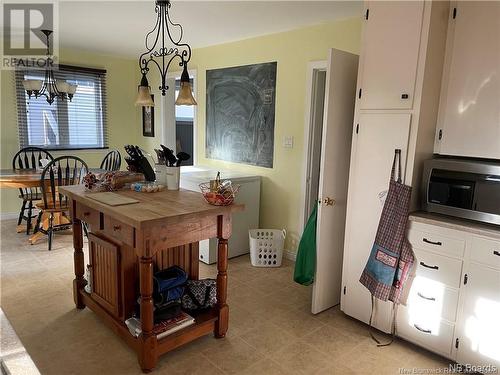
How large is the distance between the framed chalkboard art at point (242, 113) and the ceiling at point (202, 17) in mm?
425

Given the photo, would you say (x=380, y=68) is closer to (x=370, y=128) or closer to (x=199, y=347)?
(x=370, y=128)

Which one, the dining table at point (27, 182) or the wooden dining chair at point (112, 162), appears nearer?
the dining table at point (27, 182)

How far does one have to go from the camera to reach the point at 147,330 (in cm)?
203

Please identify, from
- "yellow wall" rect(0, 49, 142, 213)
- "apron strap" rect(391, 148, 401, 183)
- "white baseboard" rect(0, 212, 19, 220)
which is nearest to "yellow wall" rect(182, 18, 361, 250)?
"apron strap" rect(391, 148, 401, 183)

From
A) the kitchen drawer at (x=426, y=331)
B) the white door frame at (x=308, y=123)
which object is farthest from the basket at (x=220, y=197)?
the white door frame at (x=308, y=123)

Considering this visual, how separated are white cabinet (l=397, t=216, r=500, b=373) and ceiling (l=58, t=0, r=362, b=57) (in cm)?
188

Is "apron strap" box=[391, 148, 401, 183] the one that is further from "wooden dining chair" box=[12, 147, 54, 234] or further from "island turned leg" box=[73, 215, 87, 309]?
"wooden dining chair" box=[12, 147, 54, 234]

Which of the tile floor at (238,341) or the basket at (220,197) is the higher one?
the basket at (220,197)

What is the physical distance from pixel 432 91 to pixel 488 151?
475mm

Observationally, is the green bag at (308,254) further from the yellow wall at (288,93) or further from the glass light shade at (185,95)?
the glass light shade at (185,95)

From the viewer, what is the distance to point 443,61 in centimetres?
224

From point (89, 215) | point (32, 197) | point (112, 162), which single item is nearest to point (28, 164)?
point (32, 197)

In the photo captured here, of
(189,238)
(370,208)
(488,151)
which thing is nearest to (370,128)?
(370,208)

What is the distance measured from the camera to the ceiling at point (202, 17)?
9.72 feet
